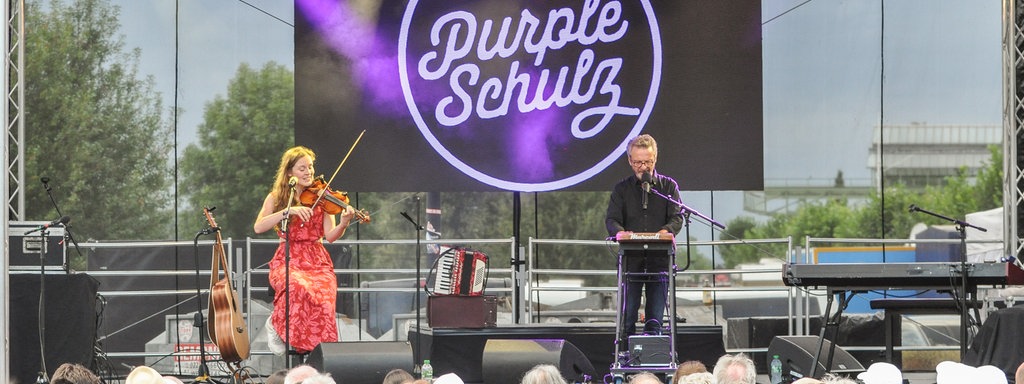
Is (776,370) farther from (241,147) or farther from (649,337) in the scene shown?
(241,147)

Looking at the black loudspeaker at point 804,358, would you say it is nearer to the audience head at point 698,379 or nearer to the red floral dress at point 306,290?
the audience head at point 698,379

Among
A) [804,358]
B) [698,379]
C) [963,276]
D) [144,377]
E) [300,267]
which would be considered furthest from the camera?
[300,267]

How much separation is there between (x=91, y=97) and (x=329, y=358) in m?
19.9

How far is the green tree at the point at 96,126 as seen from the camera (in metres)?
24.7

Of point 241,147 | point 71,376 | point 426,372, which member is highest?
point 241,147

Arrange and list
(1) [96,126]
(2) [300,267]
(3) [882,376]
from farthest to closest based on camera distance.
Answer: (1) [96,126], (2) [300,267], (3) [882,376]

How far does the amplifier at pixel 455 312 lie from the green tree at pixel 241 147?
60.3 feet

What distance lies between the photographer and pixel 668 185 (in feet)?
27.7

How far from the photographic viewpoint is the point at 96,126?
999 inches

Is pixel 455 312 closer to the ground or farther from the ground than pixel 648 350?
farther from the ground

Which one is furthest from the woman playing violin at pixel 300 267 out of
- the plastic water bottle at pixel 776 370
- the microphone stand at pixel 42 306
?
the plastic water bottle at pixel 776 370

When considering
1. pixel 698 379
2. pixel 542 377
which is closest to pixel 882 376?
pixel 698 379

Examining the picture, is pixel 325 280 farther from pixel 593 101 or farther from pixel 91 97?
pixel 91 97

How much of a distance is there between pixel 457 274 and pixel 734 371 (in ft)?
12.6
